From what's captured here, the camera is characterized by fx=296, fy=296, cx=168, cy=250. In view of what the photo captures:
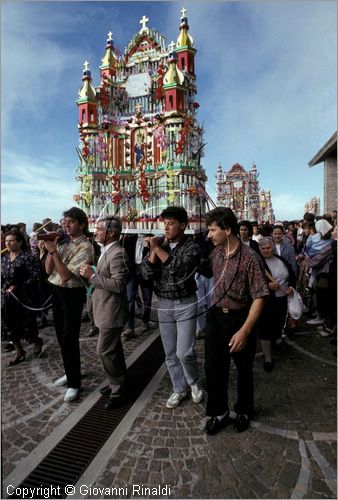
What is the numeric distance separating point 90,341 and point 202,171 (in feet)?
64.4

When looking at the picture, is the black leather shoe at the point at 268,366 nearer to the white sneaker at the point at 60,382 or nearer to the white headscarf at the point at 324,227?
the white sneaker at the point at 60,382

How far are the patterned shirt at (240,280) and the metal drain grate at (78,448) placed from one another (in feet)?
5.92

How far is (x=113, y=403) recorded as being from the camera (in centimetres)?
351

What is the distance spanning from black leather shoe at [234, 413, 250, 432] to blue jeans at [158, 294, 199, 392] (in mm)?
681

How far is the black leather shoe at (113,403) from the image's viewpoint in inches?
138

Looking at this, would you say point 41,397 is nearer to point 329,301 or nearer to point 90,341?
point 90,341

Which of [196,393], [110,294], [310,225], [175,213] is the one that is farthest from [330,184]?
[110,294]

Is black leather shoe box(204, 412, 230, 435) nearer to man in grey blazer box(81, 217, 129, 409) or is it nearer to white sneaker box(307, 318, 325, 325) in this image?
man in grey blazer box(81, 217, 129, 409)

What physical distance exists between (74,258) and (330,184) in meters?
17.9

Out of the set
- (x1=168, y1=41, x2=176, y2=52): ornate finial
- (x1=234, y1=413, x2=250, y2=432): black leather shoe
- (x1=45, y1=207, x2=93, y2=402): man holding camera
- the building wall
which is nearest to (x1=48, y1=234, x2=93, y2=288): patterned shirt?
(x1=45, y1=207, x2=93, y2=402): man holding camera

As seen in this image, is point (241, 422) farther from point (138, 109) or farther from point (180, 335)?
point (138, 109)

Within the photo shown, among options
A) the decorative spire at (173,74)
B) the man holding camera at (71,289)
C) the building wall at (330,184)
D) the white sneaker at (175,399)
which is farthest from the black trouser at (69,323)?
the decorative spire at (173,74)

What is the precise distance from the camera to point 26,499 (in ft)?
7.78

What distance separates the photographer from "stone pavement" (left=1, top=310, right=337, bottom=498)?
2393mm
